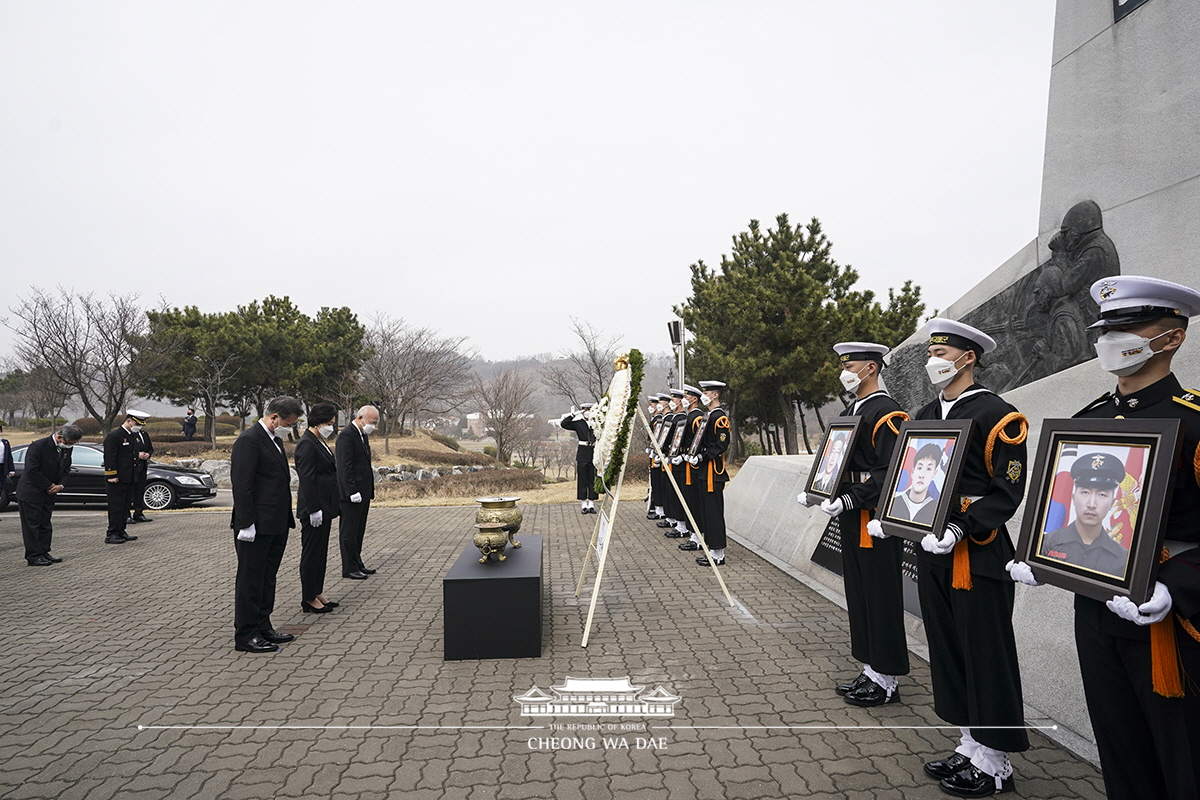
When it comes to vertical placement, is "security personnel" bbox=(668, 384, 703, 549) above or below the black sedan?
above

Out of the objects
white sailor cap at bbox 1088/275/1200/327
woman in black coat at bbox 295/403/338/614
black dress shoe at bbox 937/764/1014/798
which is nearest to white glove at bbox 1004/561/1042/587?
white sailor cap at bbox 1088/275/1200/327

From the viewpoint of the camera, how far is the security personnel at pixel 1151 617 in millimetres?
2111

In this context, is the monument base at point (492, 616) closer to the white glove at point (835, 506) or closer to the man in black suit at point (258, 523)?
the man in black suit at point (258, 523)

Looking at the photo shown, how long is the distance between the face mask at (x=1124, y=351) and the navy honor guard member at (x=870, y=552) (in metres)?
1.50

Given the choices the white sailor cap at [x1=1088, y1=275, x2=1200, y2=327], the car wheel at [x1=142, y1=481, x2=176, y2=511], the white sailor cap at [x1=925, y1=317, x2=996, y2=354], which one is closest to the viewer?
the white sailor cap at [x1=1088, y1=275, x2=1200, y2=327]

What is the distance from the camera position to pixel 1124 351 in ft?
7.81

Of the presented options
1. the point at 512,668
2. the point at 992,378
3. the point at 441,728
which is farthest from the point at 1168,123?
the point at 441,728

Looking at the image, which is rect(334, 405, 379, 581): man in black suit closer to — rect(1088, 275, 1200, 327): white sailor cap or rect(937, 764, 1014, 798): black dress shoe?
rect(937, 764, 1014, 798): black dress shoe

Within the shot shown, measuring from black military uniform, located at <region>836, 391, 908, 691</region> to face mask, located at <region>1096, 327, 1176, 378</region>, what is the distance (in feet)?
5.15

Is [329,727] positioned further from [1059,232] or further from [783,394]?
[783,394]

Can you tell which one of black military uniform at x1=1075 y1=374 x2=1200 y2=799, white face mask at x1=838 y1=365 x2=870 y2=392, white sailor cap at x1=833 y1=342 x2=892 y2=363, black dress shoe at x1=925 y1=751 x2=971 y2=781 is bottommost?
black dress shoe at x1=925 y1=751 x2=971 y2=781

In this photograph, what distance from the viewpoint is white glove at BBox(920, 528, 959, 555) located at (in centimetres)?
296

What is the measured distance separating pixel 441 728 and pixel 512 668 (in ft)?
3.45

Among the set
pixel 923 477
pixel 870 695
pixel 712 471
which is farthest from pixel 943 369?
pixel 712 471
